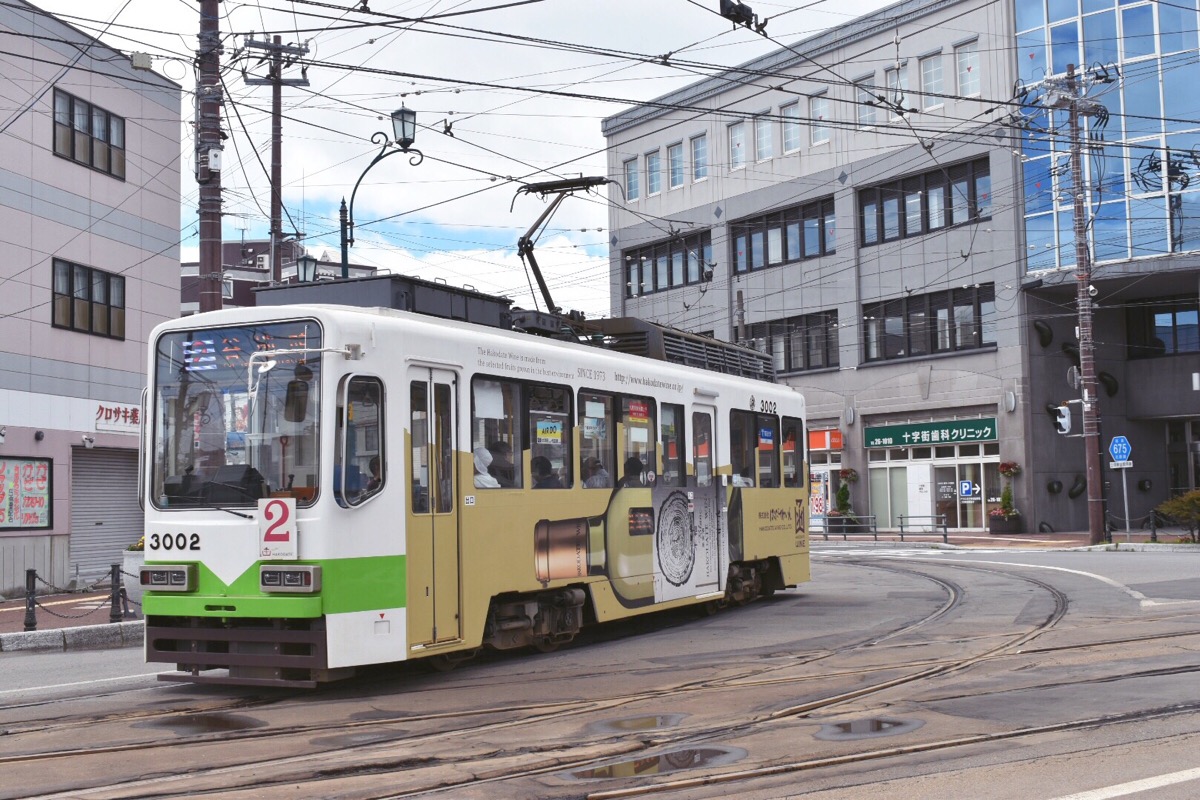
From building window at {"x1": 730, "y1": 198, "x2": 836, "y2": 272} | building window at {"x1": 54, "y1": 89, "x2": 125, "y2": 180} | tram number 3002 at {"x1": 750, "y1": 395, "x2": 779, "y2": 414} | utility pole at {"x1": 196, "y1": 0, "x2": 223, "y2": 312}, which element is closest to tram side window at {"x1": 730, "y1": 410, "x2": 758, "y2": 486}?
tram number 3002 at {"x1": 750, "y1": 395, "x2": 779, "y2": 414}

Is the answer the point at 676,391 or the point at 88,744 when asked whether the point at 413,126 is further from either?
the point at 88,744

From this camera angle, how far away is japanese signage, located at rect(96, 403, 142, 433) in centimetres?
2661

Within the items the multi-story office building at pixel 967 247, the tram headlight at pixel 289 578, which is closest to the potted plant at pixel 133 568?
the tram headlight at pixel 289 578

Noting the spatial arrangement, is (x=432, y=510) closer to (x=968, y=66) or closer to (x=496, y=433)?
(x=496, y=433)

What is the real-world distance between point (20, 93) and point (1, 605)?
9802mm

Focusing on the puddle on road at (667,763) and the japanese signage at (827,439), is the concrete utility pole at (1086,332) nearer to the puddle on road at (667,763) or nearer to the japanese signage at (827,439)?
the japanese signage at (827,439)

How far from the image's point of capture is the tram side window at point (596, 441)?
13.0m

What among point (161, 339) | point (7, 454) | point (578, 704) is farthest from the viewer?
point (7, 454)

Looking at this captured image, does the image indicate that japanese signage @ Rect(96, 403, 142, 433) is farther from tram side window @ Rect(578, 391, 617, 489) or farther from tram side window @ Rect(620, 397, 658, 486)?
tram side window @ Rect(578, 391, 617, 489)

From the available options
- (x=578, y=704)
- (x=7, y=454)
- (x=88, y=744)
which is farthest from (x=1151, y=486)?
(x=88, y=744)

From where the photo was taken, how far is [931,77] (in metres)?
41.5

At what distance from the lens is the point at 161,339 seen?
11.0 metres

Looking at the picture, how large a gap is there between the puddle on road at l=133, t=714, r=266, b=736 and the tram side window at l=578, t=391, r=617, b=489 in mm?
4716

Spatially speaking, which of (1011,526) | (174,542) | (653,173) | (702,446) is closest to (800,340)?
(653,173)
